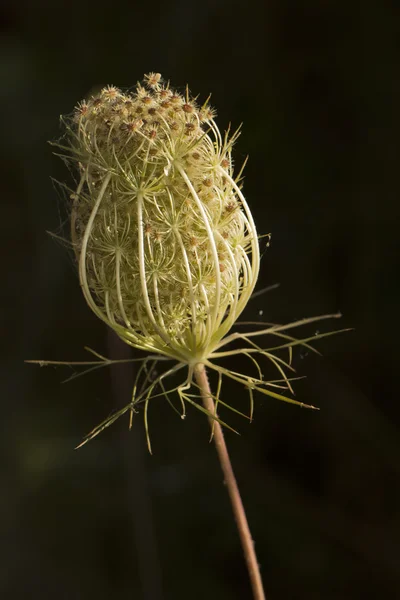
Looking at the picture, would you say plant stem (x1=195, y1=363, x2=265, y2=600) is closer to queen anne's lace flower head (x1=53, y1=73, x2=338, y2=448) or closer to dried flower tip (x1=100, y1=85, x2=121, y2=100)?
queen anne's lace flower head (x1=53, y1=73, x2=338, y2=448)

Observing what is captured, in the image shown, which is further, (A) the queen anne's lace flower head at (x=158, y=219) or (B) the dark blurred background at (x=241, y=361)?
(B) the dark blurred background at (x=241, y=361)

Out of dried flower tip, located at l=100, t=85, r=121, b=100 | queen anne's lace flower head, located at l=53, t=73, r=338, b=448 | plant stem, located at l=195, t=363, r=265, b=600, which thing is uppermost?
dried flower tip, located at l=100, t=85, r=121, b=100

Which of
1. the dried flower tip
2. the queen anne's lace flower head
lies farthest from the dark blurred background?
the dried flower tip

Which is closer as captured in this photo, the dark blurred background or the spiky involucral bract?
the spiky involucral bract

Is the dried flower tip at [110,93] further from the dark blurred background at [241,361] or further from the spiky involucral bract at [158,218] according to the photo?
the dark blurred background at [241,361]

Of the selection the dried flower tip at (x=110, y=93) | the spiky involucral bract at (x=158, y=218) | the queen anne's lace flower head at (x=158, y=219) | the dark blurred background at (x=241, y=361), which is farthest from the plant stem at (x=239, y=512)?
the dark blurred background at (x=241, y=361)

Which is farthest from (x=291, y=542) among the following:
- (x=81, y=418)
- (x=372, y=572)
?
(x=81, y=418)

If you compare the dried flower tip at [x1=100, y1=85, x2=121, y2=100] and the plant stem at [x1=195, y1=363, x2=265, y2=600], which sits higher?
the dried flower tip at [x1=100, y1=85, x2=121, y2=100]
